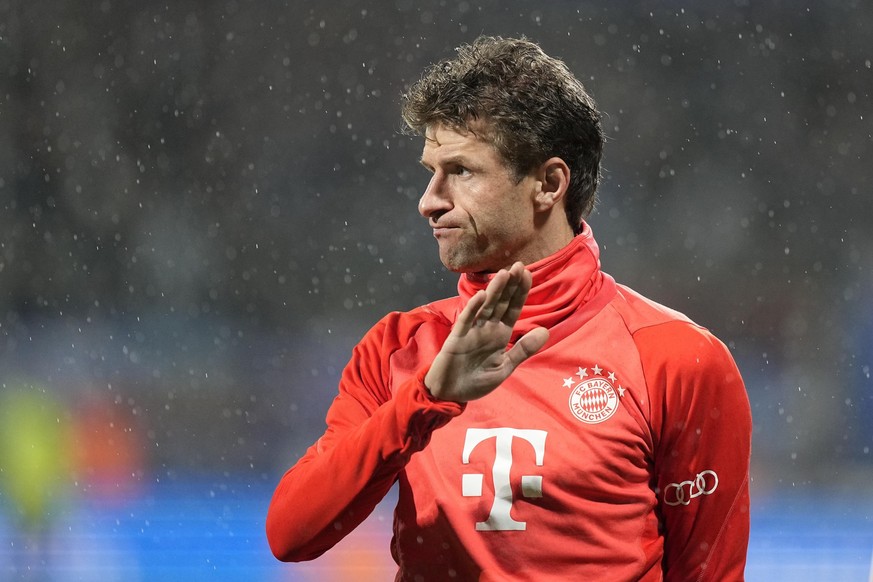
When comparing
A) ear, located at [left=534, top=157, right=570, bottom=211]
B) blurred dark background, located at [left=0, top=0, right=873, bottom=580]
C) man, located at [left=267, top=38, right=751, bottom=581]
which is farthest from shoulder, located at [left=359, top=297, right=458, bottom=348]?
blurred dark background, located at [left=0, top=0, right=873, bottom=580]

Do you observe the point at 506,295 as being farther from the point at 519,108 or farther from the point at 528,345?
the point at 519,108

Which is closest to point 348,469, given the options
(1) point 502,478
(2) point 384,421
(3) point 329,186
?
(2) point 384,421

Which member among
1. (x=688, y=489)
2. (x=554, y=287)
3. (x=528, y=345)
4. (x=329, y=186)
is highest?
(x=329, y=186)

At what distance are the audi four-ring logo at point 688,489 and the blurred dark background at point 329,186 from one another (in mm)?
5249

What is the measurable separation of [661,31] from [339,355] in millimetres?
3172

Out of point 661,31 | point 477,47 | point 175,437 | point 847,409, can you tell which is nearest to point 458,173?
point 477,47

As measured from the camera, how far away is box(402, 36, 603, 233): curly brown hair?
1.76m

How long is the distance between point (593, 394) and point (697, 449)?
0.62 feet

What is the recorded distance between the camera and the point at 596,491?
5.43 ft

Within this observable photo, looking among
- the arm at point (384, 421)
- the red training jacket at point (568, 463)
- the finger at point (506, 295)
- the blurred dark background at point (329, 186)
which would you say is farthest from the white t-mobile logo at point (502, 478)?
the blurred dark background at point (329, 186)

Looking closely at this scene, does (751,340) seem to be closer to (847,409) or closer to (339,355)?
(847,409)

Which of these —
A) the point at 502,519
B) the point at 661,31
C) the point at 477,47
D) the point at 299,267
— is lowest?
the point at 502,519

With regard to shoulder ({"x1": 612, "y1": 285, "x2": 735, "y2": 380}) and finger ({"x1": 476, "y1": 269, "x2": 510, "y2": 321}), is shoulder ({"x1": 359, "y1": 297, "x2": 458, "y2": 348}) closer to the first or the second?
shoulder ({"x1": 612, "y1": 285, "x2": 735, "y2": 380})

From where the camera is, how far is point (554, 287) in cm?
177
